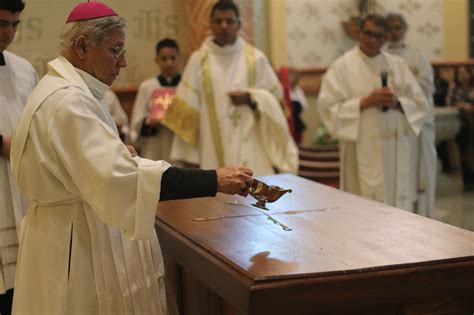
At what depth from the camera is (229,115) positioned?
6.58m

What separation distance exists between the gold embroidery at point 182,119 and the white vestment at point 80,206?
133 inches

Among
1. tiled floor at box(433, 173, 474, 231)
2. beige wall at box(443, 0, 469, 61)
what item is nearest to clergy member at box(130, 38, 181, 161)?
tiled floor at box(433, 173, 474, 231)

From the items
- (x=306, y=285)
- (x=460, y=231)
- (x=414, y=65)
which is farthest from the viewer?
(x=414, y=65)

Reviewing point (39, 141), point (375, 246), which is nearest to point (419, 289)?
point (375, 246)

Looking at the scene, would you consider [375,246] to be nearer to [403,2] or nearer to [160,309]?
[160,309]

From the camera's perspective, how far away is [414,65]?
23.2 feet

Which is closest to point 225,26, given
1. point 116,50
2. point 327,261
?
point 116,50

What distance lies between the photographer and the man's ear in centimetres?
298

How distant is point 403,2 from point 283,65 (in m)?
1.82

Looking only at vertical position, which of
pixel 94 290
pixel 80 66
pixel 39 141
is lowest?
pixel 94 290

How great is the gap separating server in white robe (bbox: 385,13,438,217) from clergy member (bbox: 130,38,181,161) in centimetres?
181

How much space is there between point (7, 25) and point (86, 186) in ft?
4.43

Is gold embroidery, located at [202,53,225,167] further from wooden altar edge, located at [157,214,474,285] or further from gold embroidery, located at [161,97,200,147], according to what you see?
wooden altar edge, located at [157,214,474,285]

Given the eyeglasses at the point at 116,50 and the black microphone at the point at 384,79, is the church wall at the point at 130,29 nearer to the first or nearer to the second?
the eyeglasses at the point at 116,50
